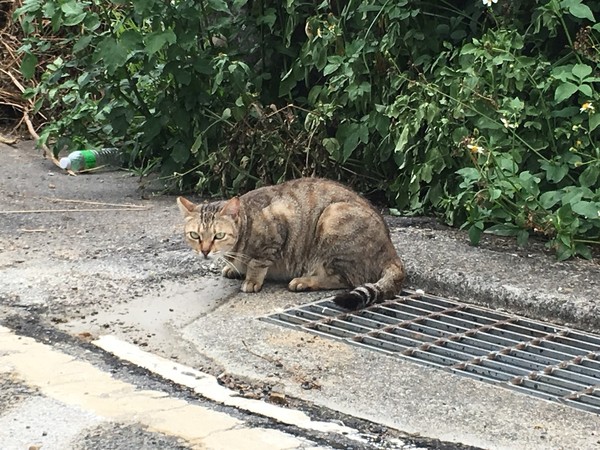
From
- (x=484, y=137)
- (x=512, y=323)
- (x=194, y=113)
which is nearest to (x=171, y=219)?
(x=194, y=113)

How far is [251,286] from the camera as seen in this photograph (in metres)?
5.72

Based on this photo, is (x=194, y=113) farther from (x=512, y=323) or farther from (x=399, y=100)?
(x=512, y=323)

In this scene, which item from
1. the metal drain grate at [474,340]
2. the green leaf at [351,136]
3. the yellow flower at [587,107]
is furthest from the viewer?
the green leaf at [351,136]

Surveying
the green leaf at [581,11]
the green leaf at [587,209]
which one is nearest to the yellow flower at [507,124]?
the green leaf at [587,209]

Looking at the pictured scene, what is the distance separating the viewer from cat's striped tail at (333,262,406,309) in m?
5.35

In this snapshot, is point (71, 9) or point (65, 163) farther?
point (65, 163)

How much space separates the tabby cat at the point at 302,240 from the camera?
5.69 m

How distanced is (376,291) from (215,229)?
912mm

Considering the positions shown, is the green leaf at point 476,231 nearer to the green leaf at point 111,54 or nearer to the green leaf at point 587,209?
the green leaf at point 587,209

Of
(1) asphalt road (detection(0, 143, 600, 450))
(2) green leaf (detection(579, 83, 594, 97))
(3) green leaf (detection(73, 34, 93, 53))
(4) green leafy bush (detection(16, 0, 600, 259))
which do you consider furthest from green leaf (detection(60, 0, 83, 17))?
(2) green leaf (detection(579, 83, 594, 97))

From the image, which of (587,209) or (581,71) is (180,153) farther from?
(587,209)

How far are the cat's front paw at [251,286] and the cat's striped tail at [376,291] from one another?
0.46 meters

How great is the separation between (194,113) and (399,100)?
167 cm

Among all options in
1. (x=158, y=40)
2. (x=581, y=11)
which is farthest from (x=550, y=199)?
(x=158, y=40)
